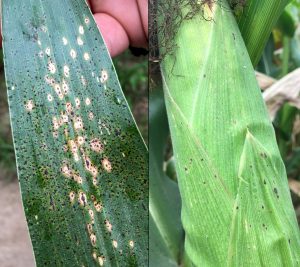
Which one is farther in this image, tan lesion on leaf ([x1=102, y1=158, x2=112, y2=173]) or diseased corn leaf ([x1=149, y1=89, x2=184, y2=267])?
diseased corn leaf ([x1=149, y1=89, x2=184, y2=267])

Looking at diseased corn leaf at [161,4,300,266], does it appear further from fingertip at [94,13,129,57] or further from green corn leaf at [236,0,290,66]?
fingertip at [94,13,129,57]

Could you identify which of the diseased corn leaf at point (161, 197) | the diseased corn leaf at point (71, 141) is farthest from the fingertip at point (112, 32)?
the diseased corn leaf at point (71, 141)

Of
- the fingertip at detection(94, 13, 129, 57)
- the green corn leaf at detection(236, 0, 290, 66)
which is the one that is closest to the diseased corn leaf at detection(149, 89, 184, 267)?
the fingertip at detection(94, 13, 129, 57)

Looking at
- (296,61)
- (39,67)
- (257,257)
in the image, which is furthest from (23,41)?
(296,61)

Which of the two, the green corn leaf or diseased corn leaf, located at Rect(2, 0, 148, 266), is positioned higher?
the green corn leaf

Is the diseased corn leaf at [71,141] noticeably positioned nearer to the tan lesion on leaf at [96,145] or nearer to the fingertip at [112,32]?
the tan lesion on leaf at [96,145]

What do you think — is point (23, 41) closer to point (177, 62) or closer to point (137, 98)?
point (177, 62)

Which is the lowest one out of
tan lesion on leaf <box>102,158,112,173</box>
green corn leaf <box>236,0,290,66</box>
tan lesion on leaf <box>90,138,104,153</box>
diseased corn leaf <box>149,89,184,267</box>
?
diseased corn leaf <box>149,89,184,267</box>
